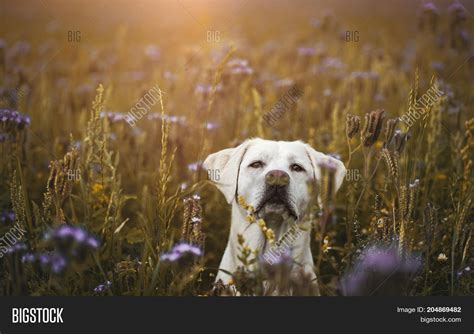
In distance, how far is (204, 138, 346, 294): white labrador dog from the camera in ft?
Result: 11.5

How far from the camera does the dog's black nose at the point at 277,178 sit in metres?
3.44

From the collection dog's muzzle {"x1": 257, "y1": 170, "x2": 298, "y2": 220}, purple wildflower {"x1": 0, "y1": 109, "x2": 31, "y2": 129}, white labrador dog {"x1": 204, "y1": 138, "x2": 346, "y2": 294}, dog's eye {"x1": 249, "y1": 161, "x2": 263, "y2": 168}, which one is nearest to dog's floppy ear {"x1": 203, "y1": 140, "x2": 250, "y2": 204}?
white labrador dog {"x1": 204, "y1": 138, "x2": 346, "y2": 294}

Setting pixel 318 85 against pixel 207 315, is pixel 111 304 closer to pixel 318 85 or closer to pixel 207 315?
pixel 207 315

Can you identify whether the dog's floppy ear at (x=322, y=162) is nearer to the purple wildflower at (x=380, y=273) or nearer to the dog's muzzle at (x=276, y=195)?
the dog's muzzle at (x=276, y=195)

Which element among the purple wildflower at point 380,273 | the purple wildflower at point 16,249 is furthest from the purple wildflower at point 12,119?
the purple wildflower at point 380,273

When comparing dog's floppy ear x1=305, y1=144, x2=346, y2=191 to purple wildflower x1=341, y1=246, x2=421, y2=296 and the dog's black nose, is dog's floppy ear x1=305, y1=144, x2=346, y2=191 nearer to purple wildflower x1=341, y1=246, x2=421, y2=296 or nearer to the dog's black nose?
the dog's black nose

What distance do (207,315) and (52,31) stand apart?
22.7 feet

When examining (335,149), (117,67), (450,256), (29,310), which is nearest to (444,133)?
(335,149)

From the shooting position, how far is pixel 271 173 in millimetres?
3465

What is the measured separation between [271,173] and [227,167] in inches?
17.8

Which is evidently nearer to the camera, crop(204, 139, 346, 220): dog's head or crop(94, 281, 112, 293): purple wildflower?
crop(94, 281, 112, 293): purple wildflower

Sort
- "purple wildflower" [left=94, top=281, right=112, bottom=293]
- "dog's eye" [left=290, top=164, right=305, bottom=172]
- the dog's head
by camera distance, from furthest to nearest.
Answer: "dog's eye" [left=290, top=164, right=305, bottom=172] < the dog's head < "purple wildflower" [left=94, top=281, right=112, bottom=293]

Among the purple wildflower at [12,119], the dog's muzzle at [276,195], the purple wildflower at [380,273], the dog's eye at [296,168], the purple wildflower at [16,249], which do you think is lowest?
the purple wildflower at [380,273]

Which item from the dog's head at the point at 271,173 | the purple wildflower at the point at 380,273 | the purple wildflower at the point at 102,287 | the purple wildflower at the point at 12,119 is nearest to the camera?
the purple wildflower at the point at 380,273
